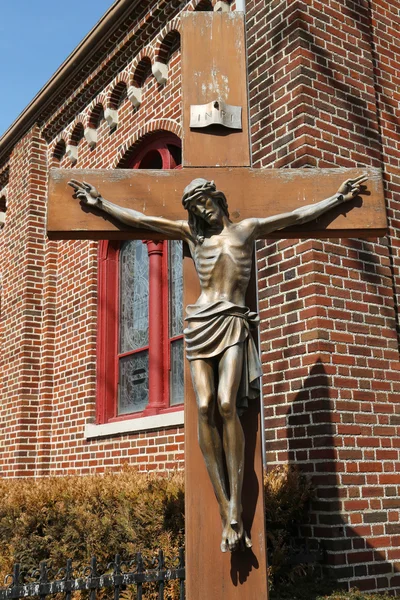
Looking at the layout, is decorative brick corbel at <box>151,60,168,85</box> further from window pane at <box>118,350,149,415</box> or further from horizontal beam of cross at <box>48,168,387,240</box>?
horizontal beam of cross at <box>48,168,387,240</box>

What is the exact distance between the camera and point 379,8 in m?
6.51

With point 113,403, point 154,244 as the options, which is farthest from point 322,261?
point 113,403

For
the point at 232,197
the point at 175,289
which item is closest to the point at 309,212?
the point at 232,197

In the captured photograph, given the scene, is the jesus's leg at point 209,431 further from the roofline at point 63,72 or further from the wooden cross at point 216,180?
the roofline at point 63,72

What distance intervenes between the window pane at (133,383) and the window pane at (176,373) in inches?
22.7

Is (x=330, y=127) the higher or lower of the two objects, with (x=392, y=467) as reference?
higher

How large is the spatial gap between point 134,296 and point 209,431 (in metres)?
5.50

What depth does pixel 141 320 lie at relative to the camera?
811 centimetres

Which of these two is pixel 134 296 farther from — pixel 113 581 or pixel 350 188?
pixel 350 188

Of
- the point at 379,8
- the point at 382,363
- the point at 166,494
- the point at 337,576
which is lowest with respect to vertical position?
the point at 337,576

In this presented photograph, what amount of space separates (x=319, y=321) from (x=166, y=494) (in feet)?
5.43

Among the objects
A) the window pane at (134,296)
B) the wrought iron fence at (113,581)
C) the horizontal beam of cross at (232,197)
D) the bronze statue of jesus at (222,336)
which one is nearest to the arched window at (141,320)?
the window pane at (134,296)

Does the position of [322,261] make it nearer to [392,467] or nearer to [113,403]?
[392,467]

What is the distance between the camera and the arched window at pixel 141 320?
7312 mm
